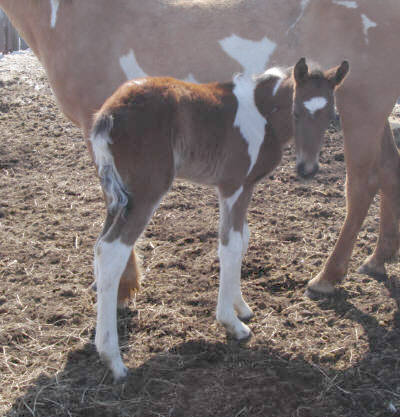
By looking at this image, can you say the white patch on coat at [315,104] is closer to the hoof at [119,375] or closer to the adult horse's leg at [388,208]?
the adult horse's leg at [388,208]

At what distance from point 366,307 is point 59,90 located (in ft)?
8.50

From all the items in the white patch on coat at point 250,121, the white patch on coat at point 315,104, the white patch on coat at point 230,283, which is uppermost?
the white patch on coat at point 315,104

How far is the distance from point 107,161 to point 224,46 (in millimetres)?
1410

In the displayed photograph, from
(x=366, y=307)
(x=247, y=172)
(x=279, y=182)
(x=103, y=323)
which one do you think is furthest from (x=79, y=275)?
(x=279, y=182)

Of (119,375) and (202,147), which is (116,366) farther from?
(202,147)

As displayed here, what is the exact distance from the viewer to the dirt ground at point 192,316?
8.30 feet

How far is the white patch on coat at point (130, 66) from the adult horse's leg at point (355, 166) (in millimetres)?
1406

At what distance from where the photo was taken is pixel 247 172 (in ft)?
9.54

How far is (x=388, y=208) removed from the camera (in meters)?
3.83

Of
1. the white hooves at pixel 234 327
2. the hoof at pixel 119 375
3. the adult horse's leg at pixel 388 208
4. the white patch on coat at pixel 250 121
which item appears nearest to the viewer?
the hoof at pixel 119 375

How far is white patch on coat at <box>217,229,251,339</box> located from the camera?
2.95 m

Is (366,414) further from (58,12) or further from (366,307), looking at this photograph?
(58,12)

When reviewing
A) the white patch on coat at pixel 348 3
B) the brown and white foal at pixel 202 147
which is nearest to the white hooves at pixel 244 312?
the brown and white foal at pixel 202 147

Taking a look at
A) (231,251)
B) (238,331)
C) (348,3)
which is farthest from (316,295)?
(348,3)
